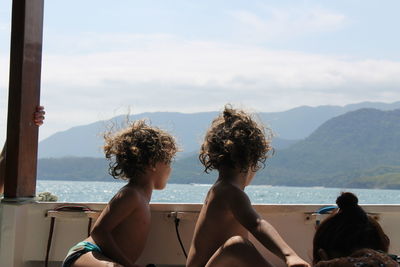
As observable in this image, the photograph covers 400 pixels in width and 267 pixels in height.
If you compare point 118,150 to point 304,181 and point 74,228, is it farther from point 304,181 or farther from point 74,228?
point 304,181

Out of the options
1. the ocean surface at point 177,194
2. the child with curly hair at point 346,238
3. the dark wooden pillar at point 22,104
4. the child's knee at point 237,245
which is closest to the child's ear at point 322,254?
the child with curly hair at point 346,238

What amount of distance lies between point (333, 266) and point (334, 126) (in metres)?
108

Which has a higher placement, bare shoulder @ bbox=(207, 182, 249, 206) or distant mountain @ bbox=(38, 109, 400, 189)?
bare shoulder @ bbox=(207, 182, 249, 206)

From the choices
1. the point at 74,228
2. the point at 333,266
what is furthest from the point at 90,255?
the point at 333,266

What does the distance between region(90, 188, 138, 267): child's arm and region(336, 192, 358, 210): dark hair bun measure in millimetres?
1583

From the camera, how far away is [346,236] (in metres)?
2.04

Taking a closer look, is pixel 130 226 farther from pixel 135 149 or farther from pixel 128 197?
pixel 135 149

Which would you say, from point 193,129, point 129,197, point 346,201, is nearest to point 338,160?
point 193,129

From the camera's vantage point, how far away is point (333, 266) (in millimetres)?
1844

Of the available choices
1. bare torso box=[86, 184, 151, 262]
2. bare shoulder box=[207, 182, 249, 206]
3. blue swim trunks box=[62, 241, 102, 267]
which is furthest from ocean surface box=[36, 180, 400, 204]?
bare shoulder box=[207, 182, 249, 206]

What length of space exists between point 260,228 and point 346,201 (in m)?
0.92

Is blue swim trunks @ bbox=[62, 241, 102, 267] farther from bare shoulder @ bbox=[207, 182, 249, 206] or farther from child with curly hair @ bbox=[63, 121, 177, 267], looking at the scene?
bare shoulder @ bbox=[207, 182, 249, 206]

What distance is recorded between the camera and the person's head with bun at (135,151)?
13.2 ft

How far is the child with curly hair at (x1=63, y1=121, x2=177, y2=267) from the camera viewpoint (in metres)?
3.69
